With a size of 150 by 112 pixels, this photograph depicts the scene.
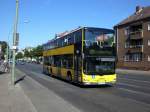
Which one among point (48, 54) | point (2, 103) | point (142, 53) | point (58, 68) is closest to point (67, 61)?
point (58, 68)

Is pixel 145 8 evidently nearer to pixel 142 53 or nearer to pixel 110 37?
pixel 142 53

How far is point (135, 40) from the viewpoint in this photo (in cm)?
6938

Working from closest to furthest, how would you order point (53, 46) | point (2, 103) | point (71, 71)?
point (2, 103)
point (71, 71)
point (53, 46)

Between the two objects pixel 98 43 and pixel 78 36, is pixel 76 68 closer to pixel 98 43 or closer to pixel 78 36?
pixel 78 36

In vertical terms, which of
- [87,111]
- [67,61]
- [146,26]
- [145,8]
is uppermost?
[145,8]

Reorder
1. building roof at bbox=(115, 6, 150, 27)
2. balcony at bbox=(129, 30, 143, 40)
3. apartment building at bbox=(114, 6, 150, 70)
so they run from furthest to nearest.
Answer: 1. building roof at bbox=(115, 6, 150, 27)
2. balcony at bbox=(129, 30, 143, 40)
3. apartment building at bbox=(114, 6, 150, 70)

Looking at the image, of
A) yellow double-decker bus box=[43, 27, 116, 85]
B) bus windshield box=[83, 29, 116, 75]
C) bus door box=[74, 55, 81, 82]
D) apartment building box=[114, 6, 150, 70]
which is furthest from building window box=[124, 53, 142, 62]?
bus windshield box=[83, 29, 116, 75]

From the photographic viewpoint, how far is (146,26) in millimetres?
64812

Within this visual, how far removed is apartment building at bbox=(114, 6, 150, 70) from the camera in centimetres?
6420

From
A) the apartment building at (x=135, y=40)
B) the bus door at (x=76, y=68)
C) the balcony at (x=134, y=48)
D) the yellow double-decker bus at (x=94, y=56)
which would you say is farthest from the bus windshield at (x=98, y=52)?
the balcony at (x=134, y=48)

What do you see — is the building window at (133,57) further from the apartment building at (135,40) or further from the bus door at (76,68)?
the bus door at (76,68)

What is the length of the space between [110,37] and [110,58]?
1.35 metres

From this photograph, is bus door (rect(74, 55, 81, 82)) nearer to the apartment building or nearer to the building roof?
the apartment building

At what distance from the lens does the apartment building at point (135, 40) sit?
64200mm
